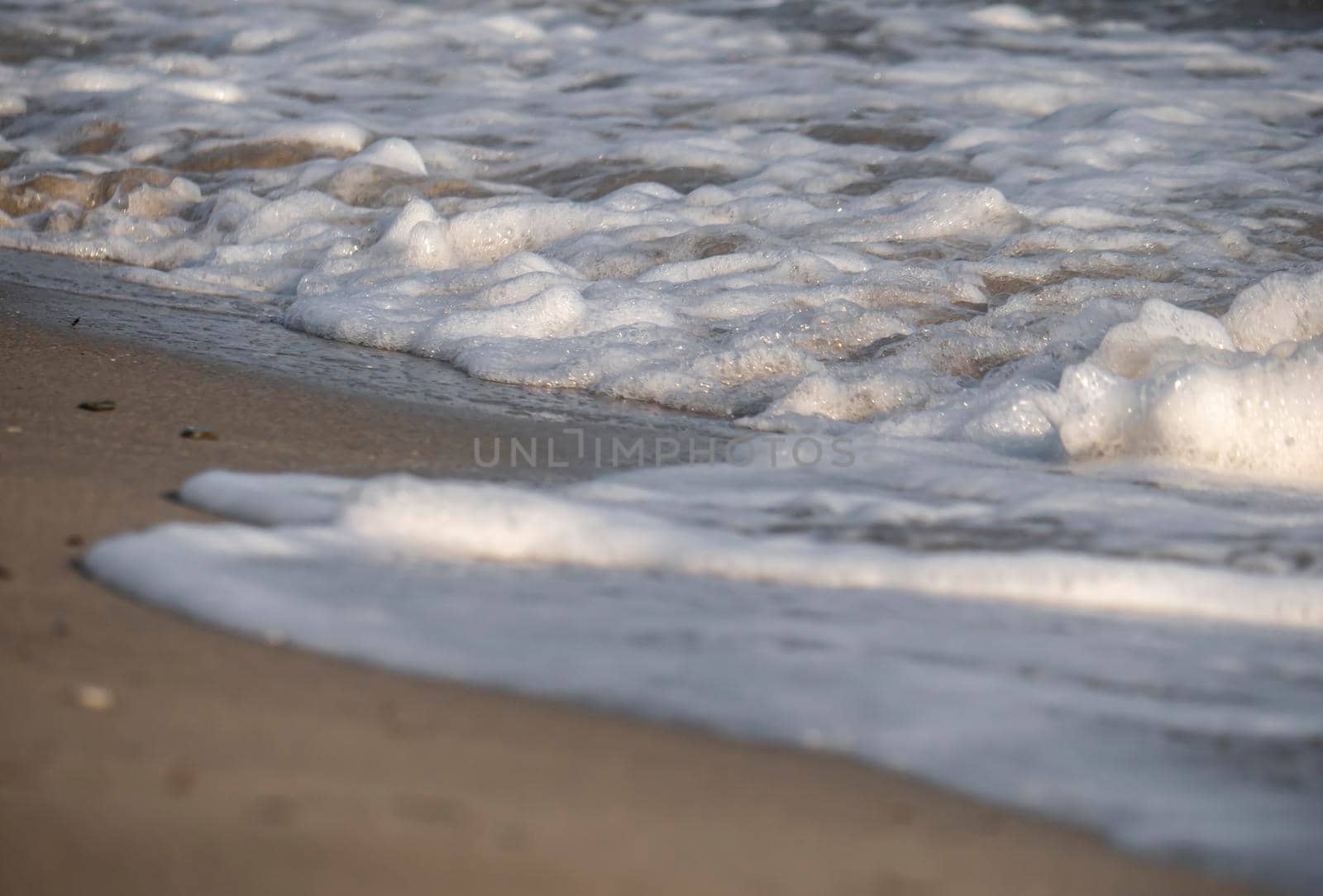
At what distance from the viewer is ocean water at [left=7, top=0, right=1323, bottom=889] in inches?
63.4

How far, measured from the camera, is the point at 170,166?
20.5 feet

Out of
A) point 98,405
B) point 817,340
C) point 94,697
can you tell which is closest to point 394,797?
point 94,697

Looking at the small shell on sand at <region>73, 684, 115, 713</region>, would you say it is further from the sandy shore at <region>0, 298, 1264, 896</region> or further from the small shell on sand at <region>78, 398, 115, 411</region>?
the small shell on sand at <region>78, 398, 115, 411</region>

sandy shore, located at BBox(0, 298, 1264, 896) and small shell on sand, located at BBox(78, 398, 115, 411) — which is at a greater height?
sandy shore, located at BBox(0, 298, 1264, 896)

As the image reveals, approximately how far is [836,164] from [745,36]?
320 centimetres

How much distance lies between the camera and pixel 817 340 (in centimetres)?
380

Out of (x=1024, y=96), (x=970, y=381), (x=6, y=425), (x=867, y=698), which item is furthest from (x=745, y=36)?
(x=867, y=698)

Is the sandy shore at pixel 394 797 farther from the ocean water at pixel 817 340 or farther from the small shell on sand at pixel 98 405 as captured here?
the small shell on sand at pixel 98 405

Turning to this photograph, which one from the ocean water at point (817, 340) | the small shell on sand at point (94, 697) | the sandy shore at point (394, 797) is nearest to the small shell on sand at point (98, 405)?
the ocean water at point (817, 340)

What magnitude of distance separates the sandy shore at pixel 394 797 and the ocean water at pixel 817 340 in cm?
8

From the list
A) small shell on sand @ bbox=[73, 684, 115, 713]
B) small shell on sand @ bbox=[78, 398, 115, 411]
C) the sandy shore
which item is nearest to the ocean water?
the sandy shore

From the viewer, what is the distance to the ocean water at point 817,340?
1.61 metres

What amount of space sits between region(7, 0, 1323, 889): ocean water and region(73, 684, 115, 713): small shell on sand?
25 centimetres

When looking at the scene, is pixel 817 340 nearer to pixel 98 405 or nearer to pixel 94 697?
pixel 98 405
